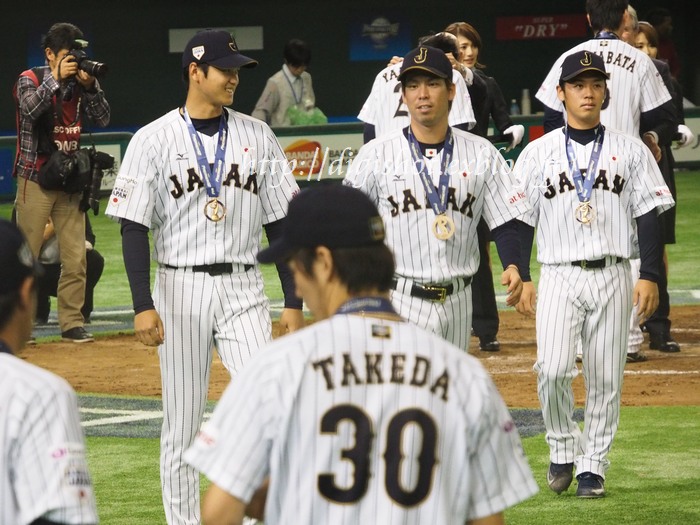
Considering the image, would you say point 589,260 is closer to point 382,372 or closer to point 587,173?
point 587,173

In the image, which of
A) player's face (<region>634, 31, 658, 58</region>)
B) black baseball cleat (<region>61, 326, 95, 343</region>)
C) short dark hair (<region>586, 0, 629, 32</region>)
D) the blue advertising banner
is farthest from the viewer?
the blue advertising banner

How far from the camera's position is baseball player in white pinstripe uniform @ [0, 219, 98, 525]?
259 centimetres

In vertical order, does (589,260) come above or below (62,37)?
below

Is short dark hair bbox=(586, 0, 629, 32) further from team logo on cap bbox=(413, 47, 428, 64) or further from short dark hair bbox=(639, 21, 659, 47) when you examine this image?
team logo on cap bbox=(413, 47, 428, 64)

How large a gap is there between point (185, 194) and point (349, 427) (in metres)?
2.72

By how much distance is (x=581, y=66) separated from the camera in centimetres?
624

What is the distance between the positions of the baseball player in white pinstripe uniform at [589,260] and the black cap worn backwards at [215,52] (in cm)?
159

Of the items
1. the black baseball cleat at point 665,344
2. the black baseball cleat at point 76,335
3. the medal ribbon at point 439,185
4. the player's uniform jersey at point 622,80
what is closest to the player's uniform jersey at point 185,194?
the medal ribbon at point 439,185

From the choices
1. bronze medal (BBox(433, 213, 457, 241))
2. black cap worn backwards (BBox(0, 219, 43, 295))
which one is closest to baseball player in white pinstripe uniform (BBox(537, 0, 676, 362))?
bronze medal (BBox(433, 213, 457, 241))

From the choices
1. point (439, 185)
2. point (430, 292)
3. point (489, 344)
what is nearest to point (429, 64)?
point (439, 185)

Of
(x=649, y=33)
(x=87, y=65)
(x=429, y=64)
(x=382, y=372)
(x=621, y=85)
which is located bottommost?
(x=382, y=372)

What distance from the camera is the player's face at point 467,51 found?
955cm

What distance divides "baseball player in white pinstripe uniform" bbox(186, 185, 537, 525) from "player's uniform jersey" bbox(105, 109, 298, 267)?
8.15 feet

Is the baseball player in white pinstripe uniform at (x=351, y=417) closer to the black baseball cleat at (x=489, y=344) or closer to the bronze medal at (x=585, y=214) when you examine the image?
the bronze medal at (x=585, y=214)
